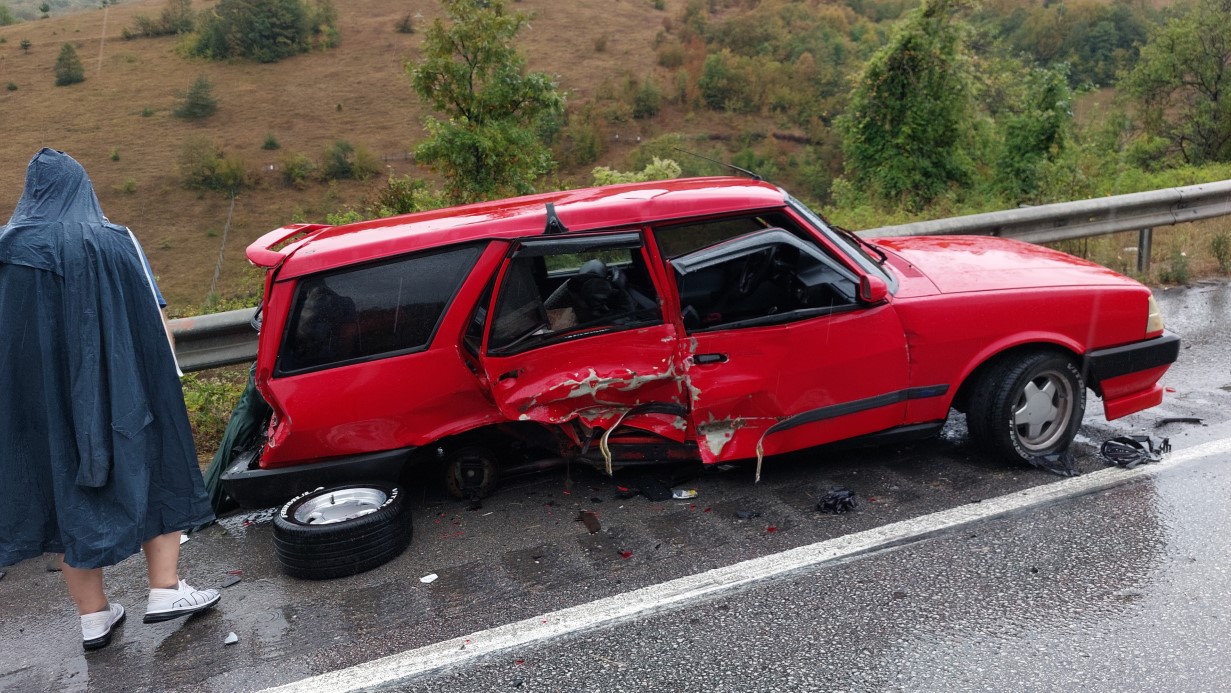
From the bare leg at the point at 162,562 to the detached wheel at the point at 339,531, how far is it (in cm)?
44

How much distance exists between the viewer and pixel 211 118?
42.1 m

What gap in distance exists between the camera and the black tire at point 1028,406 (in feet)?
15.3

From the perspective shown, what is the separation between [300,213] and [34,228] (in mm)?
29194

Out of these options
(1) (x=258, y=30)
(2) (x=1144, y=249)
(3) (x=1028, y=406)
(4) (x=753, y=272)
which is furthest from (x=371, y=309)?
(1) (x=258, y=30)

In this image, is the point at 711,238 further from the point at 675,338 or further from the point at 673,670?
the point at 673,670

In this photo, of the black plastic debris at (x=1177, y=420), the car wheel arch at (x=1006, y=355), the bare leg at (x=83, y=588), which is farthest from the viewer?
the black plastic debris at (x=1177, y=420)

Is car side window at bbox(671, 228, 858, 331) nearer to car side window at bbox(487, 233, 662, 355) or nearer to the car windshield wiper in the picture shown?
car side window at bbox(487, 233, 662, 355)

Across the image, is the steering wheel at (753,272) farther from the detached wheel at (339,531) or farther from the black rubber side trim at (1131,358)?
the detached wheel at (339,531)

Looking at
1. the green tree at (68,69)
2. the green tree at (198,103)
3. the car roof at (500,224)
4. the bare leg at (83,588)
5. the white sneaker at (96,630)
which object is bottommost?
the white sneaker at (96,630)

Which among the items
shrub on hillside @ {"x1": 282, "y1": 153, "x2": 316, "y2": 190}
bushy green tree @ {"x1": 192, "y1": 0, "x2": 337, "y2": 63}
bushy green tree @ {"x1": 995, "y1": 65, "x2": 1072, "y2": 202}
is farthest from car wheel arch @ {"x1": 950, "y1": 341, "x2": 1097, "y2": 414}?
bushy green tree @ {"x1": 192, "y1": 0, "x2": 337, "y2": 63}

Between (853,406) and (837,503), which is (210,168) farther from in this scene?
(837,503)

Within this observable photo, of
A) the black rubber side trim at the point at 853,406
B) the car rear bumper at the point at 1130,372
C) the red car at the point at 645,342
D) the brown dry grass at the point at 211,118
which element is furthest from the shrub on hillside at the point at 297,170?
the car rear bumper at the point at 1130,372

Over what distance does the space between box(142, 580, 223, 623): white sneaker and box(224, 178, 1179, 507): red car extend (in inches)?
25.4

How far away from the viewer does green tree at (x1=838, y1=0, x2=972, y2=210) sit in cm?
1631
